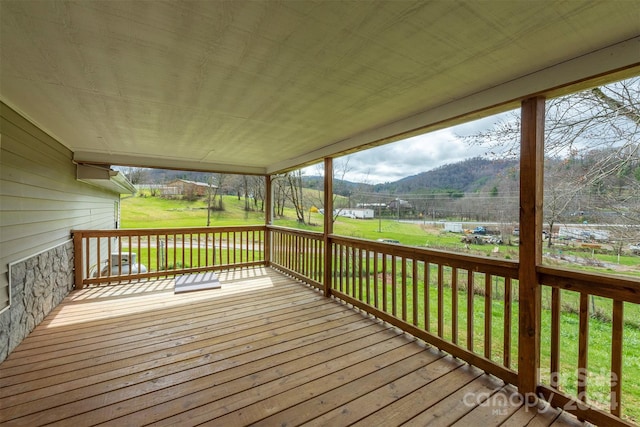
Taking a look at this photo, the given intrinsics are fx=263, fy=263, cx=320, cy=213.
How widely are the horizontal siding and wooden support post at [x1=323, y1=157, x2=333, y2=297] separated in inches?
135

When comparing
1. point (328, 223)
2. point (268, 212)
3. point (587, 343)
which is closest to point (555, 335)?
point (587, 343)

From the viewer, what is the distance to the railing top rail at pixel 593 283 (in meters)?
1.53

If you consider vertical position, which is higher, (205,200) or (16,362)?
(205,200)

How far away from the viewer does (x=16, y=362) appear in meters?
2.28

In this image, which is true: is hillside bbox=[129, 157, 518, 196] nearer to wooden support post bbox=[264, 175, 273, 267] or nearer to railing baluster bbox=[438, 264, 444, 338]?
railing baluster bbox=[438, 264, 444, 338]

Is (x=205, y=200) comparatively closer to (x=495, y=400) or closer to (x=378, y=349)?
(x=378, y=349)

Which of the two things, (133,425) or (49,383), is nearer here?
(133,425)

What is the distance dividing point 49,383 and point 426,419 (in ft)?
9.20

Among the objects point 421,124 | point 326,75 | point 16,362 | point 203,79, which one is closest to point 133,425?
point 16,362

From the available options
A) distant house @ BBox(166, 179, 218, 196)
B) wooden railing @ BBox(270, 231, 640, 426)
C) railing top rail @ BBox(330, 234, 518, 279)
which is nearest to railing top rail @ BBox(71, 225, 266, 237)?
wooden railing @ BBox(270, 231, 640, 426)

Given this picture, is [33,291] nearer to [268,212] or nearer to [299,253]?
[299,253]

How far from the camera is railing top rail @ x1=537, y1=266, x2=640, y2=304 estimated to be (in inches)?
60.1

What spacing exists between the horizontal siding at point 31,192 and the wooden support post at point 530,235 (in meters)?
4.30

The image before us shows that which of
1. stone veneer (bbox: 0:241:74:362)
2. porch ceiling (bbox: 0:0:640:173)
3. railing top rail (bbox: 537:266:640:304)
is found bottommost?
stone veneer (bbox: 0:241:74:362)
